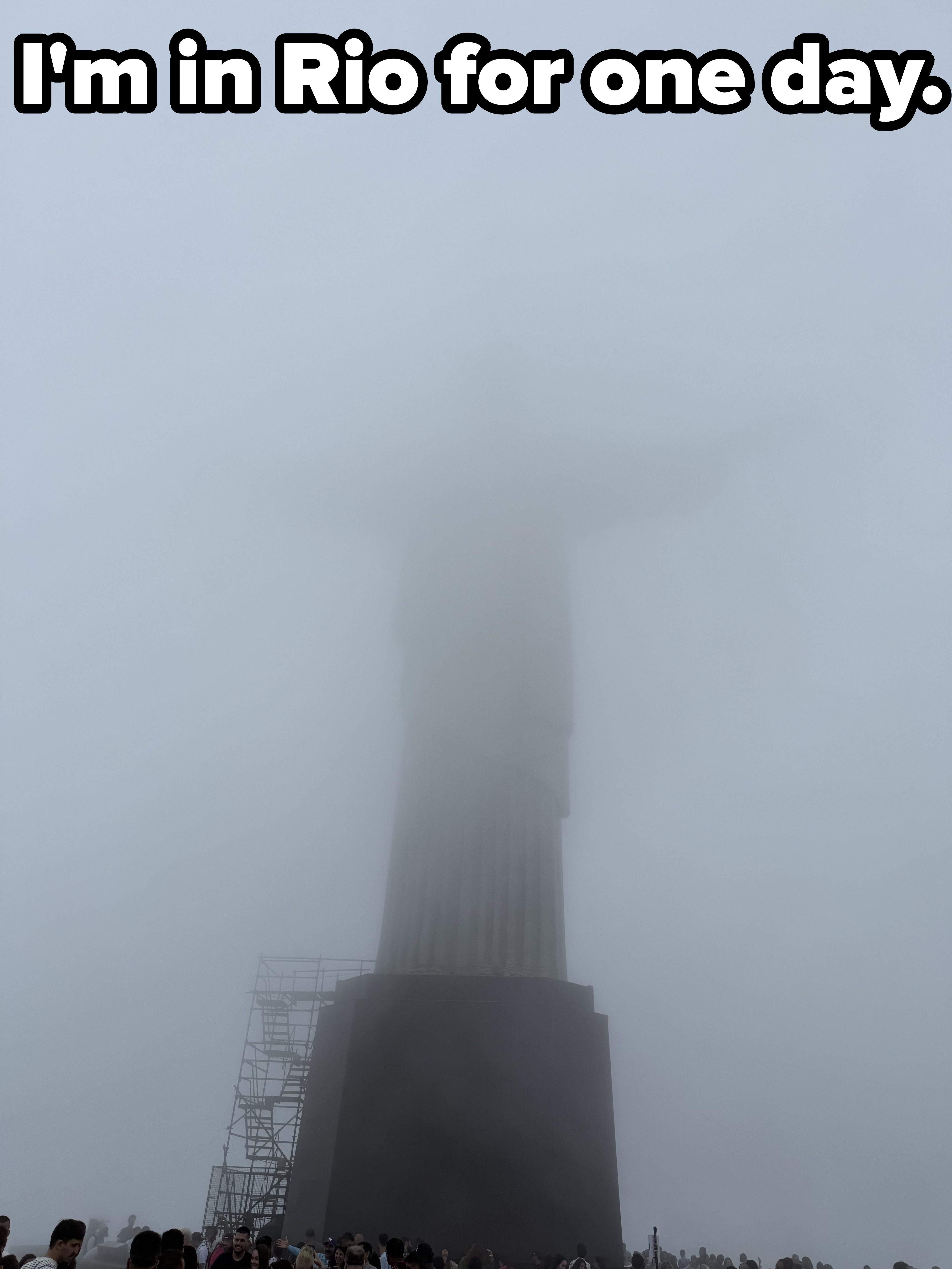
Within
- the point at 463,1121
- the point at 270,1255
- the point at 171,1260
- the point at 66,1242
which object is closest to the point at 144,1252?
the point at 171,1260

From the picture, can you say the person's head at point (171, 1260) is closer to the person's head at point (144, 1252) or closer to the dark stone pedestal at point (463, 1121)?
the person's head at point (144, 1252)

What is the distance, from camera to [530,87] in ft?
50.5

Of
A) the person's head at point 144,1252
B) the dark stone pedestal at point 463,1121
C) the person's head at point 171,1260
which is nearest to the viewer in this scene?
the person's head at point 144,1252

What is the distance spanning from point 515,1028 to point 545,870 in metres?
3.06

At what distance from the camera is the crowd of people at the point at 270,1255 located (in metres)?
4.92

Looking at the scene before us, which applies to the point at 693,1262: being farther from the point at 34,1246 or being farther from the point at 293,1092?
the point at 34,1246

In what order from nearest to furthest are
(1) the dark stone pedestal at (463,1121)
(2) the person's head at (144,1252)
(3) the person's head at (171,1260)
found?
(2) the person's head at (144,1252) < (3) the person's head at (171,1260) < (1) the dark stone pedestal at (463,1121)

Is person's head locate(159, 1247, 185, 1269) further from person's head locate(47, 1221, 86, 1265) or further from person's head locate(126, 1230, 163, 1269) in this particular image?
person's head locate(47, 1221, 86, 1265)

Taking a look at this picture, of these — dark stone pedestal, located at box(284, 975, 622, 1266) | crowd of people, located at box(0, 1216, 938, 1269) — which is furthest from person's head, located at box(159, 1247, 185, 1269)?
dark stone pedestal, located at box(284, 975, 622, 1266)

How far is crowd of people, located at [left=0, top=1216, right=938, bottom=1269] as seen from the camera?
16.1 feet

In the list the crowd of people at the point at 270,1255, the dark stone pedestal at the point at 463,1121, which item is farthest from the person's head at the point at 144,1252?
the dark stone pedestal at the point at 463,1121

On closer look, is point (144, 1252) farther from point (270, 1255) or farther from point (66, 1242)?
point (270, 1255)

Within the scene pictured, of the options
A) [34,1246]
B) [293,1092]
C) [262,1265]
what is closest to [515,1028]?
[293,1092]

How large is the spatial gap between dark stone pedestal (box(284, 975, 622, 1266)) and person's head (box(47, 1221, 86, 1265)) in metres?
10.7
